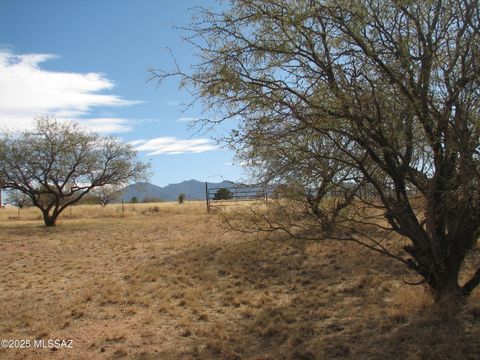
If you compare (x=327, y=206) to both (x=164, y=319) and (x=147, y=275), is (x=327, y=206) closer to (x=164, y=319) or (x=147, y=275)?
(x=164, y=319)

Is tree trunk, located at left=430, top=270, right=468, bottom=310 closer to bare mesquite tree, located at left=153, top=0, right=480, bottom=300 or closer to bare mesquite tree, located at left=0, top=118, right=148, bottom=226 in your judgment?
bare mesquite tree, located at left=153, top=0, right=480, bottom=300

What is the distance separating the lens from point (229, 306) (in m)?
9.76

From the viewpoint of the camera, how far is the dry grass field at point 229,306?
266 inches

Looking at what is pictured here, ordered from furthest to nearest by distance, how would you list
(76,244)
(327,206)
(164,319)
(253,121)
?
1. (76,244)
2. (164,319)
3. (327,206)
4. (253,121)

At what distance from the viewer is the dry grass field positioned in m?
6.76

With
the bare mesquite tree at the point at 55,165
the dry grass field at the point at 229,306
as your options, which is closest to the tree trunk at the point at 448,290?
the dry grass field at the point at 229,306

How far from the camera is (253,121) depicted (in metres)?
6.55

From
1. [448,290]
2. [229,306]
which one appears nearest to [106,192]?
[229,306]

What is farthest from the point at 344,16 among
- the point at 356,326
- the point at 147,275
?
the point at 147,275

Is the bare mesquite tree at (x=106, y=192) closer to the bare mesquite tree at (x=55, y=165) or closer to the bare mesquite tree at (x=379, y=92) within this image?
the bare mesquite tree at (x=55, y=165)

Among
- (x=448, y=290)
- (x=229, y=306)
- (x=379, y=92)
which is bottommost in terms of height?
(x=229, y=306)

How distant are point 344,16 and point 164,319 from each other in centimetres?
615

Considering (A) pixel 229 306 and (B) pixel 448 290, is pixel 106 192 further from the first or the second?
(B) pixel 448 290

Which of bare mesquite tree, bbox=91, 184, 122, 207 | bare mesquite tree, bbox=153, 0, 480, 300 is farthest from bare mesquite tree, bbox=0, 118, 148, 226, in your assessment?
bare mesquite tree, bbox=153, 0, 480, 300
